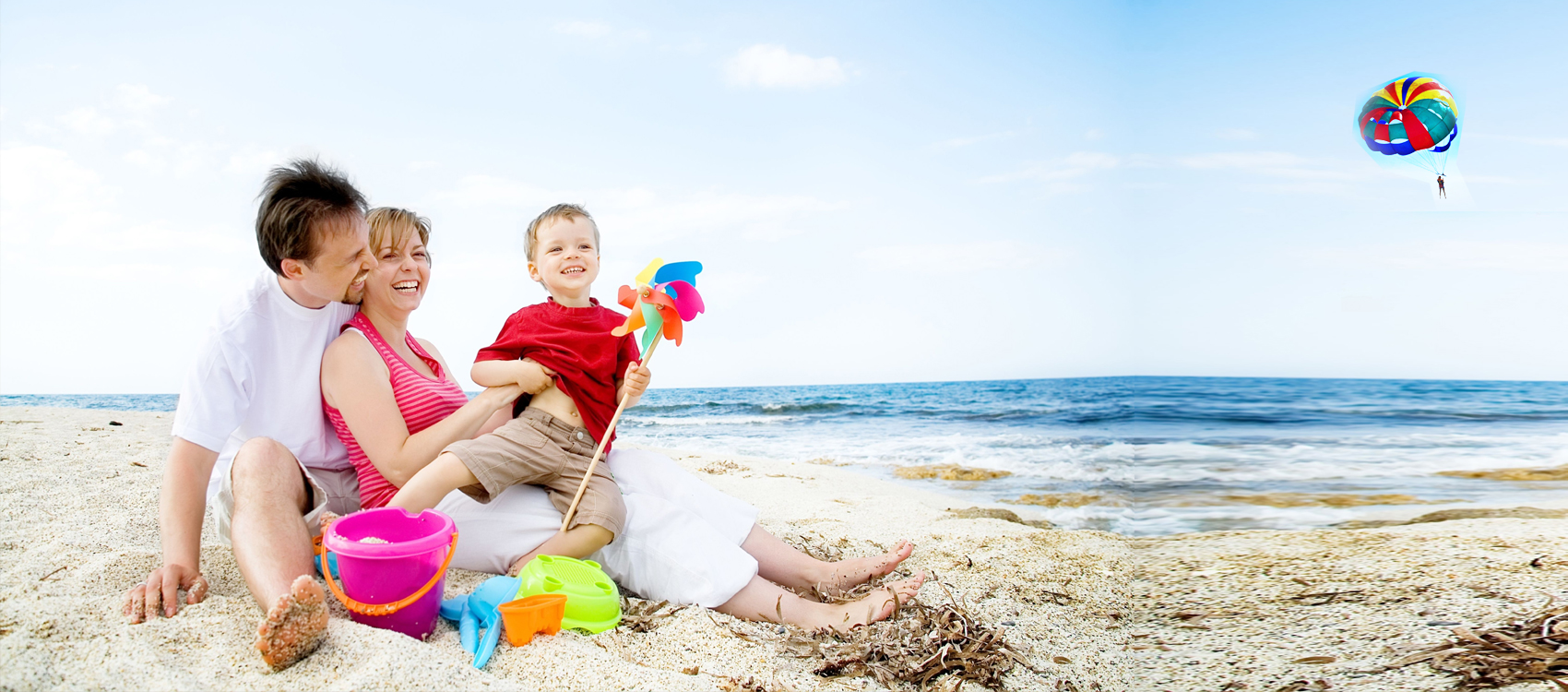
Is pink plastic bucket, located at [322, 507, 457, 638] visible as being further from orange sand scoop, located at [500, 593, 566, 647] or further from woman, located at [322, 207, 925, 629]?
woman, located at [322, 207, 925, 629]

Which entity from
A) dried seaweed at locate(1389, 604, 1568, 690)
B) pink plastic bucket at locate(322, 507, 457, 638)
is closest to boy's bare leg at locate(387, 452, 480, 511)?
pink plastic bucket at locate(322, 507, 457, 638)

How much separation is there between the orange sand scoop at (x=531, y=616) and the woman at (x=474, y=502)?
0.39m

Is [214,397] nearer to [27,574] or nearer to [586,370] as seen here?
[27,574]

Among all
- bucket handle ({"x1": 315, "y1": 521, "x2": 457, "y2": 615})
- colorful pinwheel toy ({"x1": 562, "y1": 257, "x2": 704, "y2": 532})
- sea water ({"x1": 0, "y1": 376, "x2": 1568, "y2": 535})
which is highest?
colorful pinwheel toy ({"x1": 562, "y1": 257, "x2": 704, "y2": 532})

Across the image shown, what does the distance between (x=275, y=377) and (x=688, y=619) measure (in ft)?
4.24

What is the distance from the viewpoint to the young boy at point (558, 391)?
2236mm

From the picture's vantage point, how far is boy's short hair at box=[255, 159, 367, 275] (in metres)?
2.02

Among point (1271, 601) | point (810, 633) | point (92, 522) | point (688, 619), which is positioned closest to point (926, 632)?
point (810, 633)

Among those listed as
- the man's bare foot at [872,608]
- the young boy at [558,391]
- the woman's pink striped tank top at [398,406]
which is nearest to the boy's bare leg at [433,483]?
the young boy at [558,391]

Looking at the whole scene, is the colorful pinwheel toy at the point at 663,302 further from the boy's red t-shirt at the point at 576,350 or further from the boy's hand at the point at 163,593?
the boy's hand at the point at 163,593

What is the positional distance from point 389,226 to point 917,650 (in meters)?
1.92

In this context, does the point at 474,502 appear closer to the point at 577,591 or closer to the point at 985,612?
the point at 577,591

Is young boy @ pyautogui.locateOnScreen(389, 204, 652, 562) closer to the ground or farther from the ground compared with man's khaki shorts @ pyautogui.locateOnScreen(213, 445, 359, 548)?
farther from the ground

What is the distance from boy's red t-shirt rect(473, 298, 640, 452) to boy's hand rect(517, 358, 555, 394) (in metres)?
0.04
